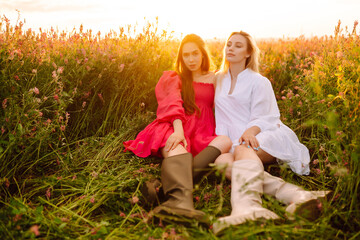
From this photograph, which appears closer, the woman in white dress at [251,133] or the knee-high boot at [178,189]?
the knee-high boot at [178,189]

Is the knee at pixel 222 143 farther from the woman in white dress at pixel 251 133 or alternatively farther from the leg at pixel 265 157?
the leg at pixel 265 157

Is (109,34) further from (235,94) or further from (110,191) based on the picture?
(110,191)

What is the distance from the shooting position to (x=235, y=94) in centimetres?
303

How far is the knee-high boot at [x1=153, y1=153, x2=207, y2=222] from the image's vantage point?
1990mm

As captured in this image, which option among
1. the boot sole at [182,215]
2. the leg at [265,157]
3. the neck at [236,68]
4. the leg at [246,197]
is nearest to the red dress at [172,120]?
the neck at [236,68]

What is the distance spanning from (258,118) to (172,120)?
789 mm

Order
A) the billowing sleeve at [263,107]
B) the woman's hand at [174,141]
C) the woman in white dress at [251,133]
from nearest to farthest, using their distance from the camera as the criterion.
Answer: the woman in white dress at [251,133]
the woman's hand at [174,141]
the billowing sleeve at [263,107]

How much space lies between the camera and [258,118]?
2893 mm

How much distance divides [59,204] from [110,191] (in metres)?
0.39

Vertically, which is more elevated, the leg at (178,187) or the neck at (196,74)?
the neck at (196,74)

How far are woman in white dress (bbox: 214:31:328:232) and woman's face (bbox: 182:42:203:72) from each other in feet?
0.89

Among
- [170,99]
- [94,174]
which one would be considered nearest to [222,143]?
[170,99]

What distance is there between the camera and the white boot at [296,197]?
1.98 m

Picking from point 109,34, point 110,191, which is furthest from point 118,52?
point 110,191
